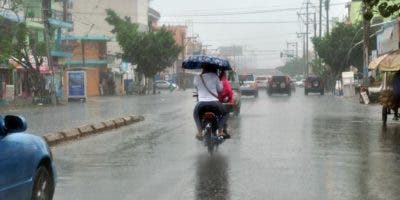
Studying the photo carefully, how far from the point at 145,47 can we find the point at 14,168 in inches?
2504

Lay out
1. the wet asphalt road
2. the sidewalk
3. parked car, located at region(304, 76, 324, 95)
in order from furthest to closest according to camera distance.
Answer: parked car, located at region(304, 76, 324, 95), the sidewalk, the wet asphalt road

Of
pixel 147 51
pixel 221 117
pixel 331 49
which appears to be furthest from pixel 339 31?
pixel 221 117

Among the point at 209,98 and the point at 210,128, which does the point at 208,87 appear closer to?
the point at 209,98

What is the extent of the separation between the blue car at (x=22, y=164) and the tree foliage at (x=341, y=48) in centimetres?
5742

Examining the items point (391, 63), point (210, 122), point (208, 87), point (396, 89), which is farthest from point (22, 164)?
point (391, 63)

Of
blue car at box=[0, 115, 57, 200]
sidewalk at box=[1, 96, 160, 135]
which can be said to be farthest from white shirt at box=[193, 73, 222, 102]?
sidewalk at box=[1, 96, 160, 135]

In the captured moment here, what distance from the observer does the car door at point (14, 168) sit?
6.23 m

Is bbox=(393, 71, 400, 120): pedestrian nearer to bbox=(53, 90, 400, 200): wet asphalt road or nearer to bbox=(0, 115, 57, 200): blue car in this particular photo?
bbox=(53, 90, 400, 200): wet asphalt road

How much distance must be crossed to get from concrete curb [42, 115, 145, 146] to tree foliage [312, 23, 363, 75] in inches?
1703

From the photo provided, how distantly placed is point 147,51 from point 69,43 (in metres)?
7.88

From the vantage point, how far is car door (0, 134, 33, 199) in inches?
245

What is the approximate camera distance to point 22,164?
6.70 m

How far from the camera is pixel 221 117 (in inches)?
527

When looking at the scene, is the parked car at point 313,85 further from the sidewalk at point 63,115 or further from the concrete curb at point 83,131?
the concrete curb at point 83,131
